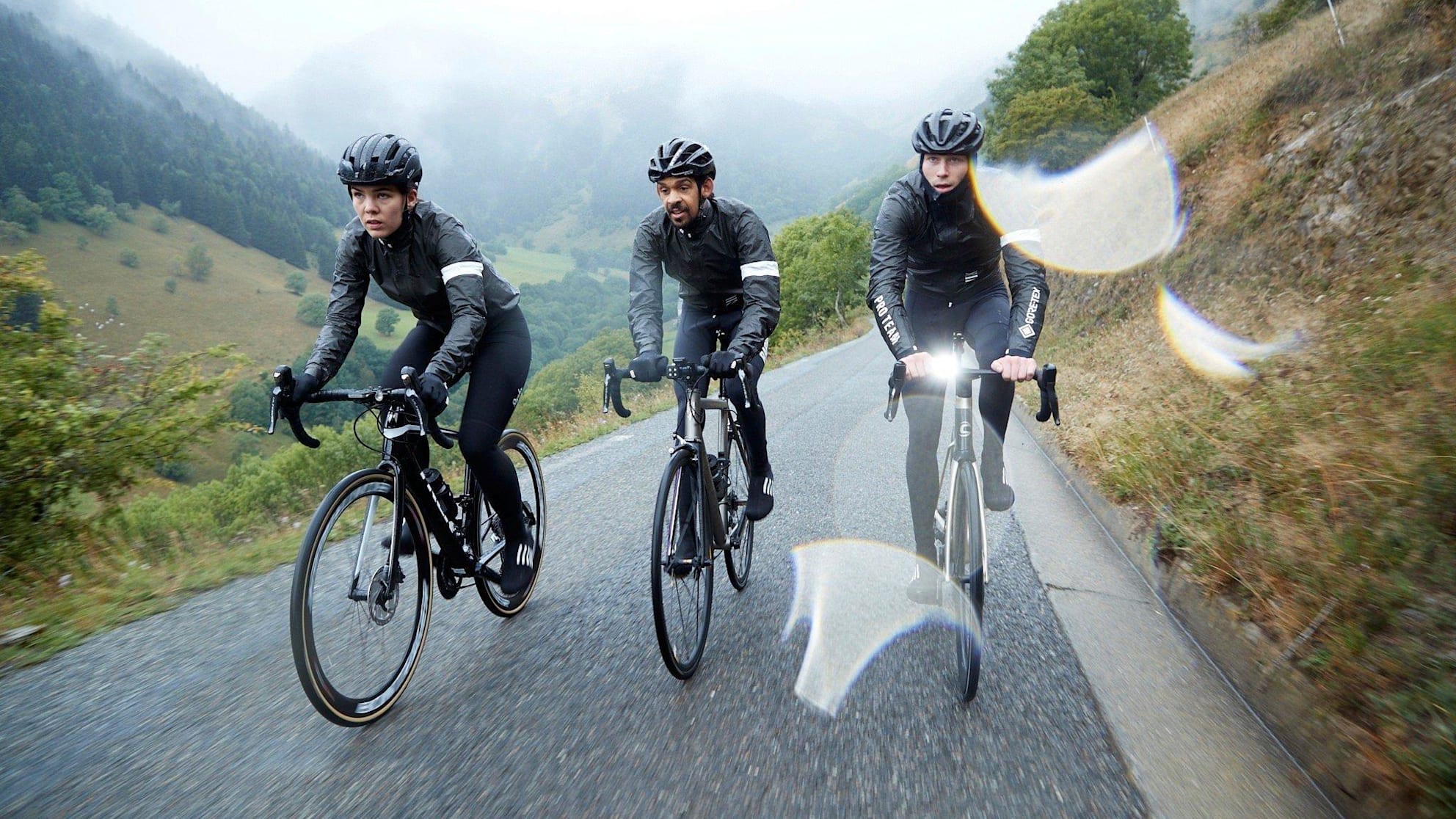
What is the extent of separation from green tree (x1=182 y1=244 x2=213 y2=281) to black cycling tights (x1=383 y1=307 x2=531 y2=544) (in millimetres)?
123147

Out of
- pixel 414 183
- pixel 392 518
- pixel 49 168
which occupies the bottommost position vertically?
pixel 392 518

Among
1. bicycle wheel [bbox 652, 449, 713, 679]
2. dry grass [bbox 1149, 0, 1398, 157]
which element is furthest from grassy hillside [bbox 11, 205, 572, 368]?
bicycle wheel [bbox 652, 449, 713, 679]

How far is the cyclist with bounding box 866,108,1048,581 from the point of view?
320 cm

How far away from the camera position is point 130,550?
5.42 m

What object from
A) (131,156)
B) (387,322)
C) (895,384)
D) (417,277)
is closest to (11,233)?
(131,156)

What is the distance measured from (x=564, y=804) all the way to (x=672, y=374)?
165 centimetres

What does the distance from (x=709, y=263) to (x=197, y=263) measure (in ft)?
411

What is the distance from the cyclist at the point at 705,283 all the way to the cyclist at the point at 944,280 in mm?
590

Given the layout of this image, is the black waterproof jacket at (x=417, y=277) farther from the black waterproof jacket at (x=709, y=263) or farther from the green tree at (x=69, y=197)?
the green tree at (x=69, y=197)

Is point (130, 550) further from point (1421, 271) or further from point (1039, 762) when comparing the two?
point (1421, 271)

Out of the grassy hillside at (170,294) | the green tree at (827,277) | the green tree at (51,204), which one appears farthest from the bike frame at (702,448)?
the green tree at (51,204)

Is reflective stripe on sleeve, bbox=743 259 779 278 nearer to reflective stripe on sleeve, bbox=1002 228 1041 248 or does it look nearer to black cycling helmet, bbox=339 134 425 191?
reflective stripe on sleeve, bbox=1002 228 1041 248

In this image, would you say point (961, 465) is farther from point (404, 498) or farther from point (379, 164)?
point (379, 164)

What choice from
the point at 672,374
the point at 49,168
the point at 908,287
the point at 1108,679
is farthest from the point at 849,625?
the point at 49,168
